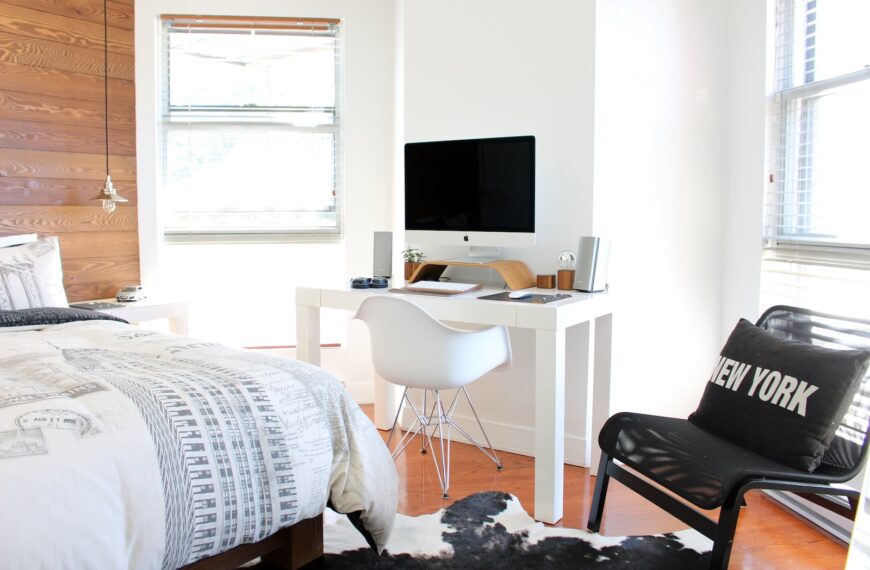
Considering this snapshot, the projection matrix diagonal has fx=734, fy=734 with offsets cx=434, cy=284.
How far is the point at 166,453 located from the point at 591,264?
6.24 ft

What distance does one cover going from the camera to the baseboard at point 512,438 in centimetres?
328

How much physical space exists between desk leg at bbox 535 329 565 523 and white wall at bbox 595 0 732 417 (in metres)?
0.79

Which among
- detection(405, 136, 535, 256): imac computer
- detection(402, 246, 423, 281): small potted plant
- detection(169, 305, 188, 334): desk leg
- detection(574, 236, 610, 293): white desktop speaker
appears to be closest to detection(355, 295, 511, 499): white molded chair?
detection(574, 236, 610, 293): white desktop speaker

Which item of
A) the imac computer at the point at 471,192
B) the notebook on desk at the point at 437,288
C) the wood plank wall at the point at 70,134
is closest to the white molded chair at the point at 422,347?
the notebook on desk at the point at 437,288

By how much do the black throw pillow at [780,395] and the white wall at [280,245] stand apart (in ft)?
7.64

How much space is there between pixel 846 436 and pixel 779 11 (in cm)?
181

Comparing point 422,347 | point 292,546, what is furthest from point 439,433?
point 292,546

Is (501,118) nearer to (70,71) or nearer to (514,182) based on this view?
(514,182)

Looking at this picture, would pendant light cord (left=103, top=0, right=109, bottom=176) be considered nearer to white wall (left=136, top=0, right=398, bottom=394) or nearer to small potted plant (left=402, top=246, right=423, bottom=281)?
white wall (left=136, top=0, right=398, bottom=394)

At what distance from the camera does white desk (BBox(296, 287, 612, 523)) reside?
2.62 meters

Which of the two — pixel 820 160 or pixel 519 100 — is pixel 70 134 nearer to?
pixel 519 100

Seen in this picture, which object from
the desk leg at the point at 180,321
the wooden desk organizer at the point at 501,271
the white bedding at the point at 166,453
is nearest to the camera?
the white bedding at the point at 166,453

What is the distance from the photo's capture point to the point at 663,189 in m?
3.36

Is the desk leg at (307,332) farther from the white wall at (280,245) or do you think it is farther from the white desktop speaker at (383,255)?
the white wall at (280,245)
